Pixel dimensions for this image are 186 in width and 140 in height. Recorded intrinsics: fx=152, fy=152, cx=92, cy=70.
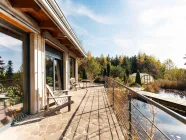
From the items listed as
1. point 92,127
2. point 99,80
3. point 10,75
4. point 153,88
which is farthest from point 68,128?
point 99,80

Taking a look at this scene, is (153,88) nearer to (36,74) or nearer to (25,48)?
(36,74)

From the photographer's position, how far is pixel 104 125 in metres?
3.68

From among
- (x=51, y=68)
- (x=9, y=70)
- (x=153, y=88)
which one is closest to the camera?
(x=9, y=70)

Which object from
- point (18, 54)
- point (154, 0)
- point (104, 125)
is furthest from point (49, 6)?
point (154, 0)

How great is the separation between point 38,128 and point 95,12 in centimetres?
788

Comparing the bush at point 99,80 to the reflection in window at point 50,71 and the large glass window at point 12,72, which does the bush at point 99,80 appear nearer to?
the reflection in window at point 50,71

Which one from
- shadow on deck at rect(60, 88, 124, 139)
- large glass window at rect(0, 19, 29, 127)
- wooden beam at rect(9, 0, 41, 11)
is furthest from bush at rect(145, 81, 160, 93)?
wooden beam at rect(9, 0, 41, 11)

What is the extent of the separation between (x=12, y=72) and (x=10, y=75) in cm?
11

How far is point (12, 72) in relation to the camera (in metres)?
3.72

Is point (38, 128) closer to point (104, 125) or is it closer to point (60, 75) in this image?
point (104, 125)

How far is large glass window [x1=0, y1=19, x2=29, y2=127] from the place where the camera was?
10.9ft

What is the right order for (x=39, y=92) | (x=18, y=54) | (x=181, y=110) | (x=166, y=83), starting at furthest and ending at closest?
(x=166, y=83), (x=181, y=110), (x=39, y=92), (x=18, y=54)

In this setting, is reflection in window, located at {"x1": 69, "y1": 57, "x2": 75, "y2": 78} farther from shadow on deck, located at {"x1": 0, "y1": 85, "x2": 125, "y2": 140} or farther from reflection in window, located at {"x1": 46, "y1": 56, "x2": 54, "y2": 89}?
shadow on deck, located at {"x1": 0, "y1": 85, "x2": 125, "y2": 140}

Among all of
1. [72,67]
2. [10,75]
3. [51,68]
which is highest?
[72,67]
